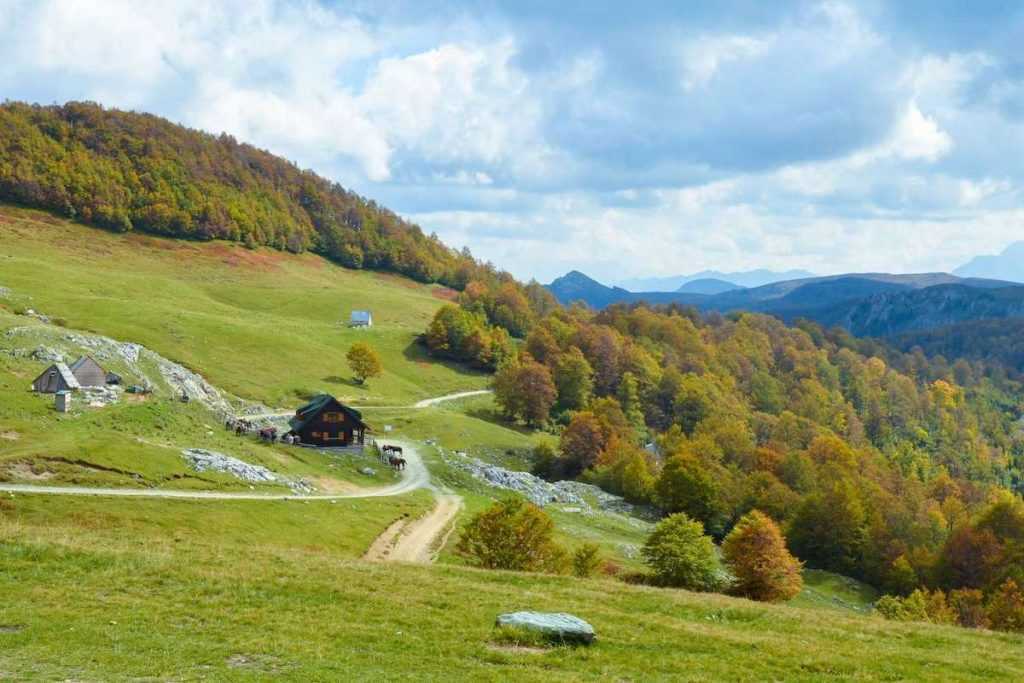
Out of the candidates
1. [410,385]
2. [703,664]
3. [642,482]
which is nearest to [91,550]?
[703,664]

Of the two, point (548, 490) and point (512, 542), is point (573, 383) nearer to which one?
point (548, 490)

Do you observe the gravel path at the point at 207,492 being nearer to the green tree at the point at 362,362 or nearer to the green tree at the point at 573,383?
the green tree at the point at 362,362

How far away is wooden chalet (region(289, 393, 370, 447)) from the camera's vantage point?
3243 inches

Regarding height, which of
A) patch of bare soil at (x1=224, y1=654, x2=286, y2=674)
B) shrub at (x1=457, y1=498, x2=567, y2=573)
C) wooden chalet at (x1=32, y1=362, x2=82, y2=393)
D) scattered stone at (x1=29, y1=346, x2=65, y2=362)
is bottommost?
shrub at (x1=457, y1=498, x2=567, y2=573)

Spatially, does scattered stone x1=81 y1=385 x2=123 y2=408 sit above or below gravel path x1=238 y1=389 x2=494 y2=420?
above

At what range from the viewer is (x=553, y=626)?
22.6 metres

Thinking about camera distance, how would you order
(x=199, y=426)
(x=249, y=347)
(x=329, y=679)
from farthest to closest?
1. (x=249, y=347)
2. (x=199, y=426)
3. (x=329, y=679)

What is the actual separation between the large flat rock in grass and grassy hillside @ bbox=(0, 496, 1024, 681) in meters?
0.69

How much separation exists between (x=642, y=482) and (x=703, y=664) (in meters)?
83.3

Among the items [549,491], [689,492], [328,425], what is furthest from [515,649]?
[689,492]

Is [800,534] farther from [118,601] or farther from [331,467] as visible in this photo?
[118,601]

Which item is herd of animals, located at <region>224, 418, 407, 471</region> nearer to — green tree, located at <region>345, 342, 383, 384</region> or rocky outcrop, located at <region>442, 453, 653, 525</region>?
rocky outcrop, located at <region>442, 453, 653, 525</region>

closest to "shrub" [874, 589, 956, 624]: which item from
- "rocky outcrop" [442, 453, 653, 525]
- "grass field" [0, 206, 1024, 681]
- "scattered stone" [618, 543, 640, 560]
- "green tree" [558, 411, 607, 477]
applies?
"scattered stone" [618, 543, 640, 560]

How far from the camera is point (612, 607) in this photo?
28.0 m
